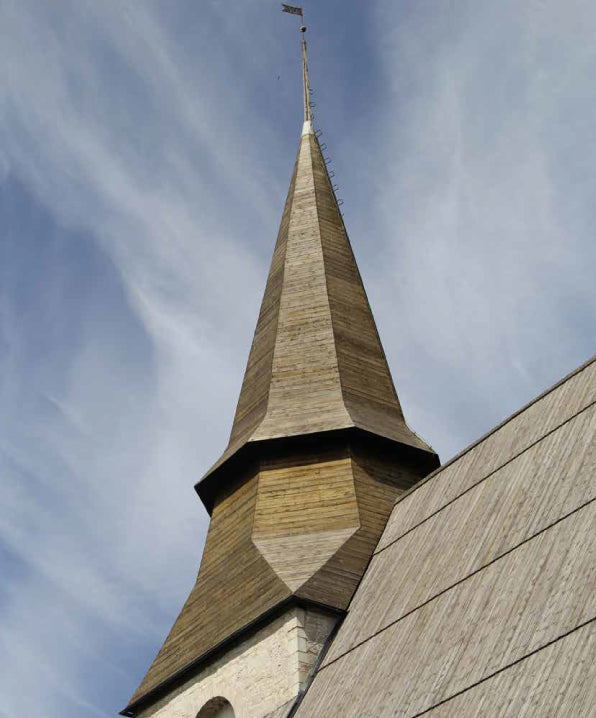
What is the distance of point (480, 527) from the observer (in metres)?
15.9

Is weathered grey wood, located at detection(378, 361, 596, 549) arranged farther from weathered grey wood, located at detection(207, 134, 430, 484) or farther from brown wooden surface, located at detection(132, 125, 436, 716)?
weathered grey wood, located at detection(207, 134, 430, 484)

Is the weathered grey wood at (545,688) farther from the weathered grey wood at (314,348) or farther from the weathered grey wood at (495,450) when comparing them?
the weathered grey wood at (314,348)

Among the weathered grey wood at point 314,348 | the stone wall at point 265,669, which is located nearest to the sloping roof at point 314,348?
the weathered grey wood at point 314,348

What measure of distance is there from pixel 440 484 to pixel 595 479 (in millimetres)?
4622

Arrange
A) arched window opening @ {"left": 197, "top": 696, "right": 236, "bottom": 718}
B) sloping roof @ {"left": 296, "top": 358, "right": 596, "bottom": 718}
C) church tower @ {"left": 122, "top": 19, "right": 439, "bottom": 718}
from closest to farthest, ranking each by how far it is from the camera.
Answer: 1. sloping roof @ {"left": 296, "top": 358, "right": 596, "bottom": 718}
2. church tower @ {"left": 122, "top": 19, "right": 439, "bottom": 718}
3. arched window opening @ {"left": 197, "top": 696, "right": 236, "bottom": 718}

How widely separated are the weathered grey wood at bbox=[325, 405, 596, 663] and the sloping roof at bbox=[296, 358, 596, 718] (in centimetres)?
2

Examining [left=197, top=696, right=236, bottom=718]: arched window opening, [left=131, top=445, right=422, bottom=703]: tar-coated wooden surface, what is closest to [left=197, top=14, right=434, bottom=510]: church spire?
[left=131, top=445, right=422, bottom=703]: tar-coated wooden surface

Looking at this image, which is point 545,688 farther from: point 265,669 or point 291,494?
point 291,494

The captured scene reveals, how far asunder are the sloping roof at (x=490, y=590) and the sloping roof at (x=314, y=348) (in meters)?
2.46

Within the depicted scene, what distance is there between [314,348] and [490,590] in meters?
8.84

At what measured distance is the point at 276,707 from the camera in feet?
54.7

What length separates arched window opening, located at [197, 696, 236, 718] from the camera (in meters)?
17.8

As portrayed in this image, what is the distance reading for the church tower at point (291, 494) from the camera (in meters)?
17.5

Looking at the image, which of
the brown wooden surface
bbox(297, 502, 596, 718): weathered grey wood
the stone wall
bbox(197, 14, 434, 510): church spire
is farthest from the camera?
bbox(197, 14, 434, 510): church spire
